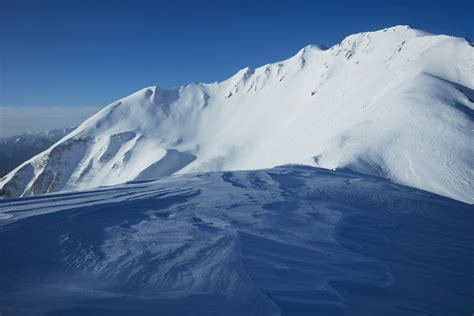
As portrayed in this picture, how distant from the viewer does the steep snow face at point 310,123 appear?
1692 centimetres

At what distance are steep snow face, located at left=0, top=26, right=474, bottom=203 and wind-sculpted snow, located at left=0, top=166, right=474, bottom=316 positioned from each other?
7.58 meters

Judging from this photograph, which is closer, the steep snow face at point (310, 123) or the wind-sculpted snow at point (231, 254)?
the wind-sculpted snow at point (231, 254)

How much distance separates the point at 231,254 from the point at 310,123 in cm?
5412

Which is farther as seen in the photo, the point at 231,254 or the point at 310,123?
the point at 310,123

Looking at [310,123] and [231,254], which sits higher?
[310,123]

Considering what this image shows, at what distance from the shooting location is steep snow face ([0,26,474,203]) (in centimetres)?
1692

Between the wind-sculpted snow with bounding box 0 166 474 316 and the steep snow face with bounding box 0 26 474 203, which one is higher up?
the steep snow face with bounding box 0 26 474 203

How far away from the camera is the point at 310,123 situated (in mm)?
57219

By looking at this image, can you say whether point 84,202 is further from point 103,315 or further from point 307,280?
point 307,280

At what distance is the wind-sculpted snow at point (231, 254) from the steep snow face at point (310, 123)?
7.58 metres

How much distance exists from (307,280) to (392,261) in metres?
1.66

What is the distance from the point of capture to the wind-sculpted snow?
3973 mm

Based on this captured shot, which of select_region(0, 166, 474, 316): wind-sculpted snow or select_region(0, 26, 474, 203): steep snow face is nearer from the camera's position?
select_region(0, 166, 474, 316): wind-sculpted snow

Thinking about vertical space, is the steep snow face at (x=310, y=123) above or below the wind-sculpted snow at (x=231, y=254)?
above
